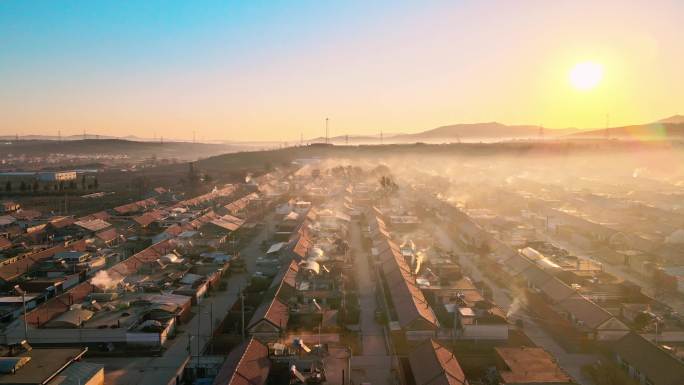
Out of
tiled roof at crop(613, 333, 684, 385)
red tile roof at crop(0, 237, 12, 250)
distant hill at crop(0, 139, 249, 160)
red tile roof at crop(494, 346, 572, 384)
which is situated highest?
distant hill at crop(0, 139, 249, 160)

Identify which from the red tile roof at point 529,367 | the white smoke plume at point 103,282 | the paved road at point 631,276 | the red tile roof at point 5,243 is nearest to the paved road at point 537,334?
the red tile roof at point 529,367

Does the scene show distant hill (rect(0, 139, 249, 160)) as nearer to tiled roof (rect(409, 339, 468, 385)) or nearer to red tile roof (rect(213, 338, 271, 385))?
red tile roof (rect(213, 338, 271, 385))

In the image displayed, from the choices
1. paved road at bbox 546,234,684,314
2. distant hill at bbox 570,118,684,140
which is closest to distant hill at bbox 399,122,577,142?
distant hill at bbox 570,118,684,140

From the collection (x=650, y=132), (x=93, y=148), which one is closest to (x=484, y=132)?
(x=650, y=132)

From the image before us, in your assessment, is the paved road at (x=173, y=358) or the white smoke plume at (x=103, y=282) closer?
the paved road at (x=173, y=358)

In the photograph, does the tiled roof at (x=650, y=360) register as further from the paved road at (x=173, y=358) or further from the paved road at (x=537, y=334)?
the paved road at (x=173, y=358)

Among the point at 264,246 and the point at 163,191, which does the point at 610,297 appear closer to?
the point at 264,246

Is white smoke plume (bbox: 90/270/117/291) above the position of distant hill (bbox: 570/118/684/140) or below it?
below
